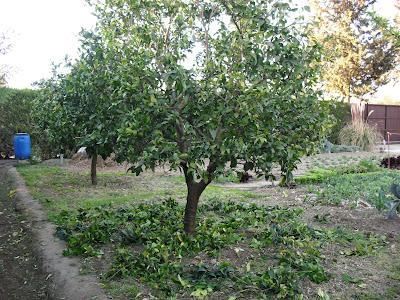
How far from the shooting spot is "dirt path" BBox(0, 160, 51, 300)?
10.9 ft

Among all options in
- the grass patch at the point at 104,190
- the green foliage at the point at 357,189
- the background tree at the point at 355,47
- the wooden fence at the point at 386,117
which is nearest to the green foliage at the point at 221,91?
the green foliage at the point at 357,189

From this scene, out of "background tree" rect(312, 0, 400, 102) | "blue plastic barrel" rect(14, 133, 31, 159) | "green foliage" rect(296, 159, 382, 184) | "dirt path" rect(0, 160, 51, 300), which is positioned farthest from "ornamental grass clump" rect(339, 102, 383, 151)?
"dirt path" rect(0, 160, 51, 300)

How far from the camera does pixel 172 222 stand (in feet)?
15.1

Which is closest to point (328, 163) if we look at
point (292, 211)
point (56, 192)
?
point (292, 211)

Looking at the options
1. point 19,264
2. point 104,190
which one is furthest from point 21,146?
point 19,264

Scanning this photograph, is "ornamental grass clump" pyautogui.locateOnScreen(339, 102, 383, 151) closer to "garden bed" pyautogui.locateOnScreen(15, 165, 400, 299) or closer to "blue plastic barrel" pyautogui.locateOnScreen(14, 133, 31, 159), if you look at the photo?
"garden bed" pyautogui.locateOnScreen(15, 165, 400, 299)

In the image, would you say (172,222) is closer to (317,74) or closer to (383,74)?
(317,74)

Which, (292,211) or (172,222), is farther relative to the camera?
(292,211)

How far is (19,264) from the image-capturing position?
12.8 feet

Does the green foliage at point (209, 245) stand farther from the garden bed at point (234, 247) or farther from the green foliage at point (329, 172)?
the green foliage at point (329, 172)

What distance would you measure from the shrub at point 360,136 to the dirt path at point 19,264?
12698 millimetres

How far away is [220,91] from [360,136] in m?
13.2

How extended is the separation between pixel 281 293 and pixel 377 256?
1433 millimetres

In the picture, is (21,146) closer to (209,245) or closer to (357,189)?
(357,189)
